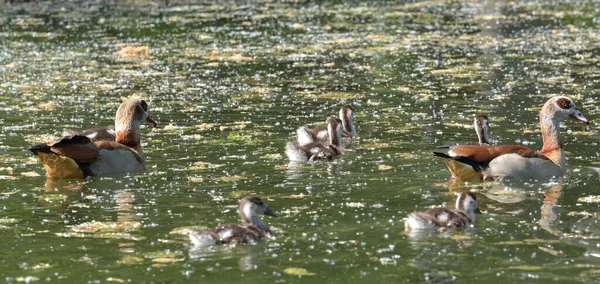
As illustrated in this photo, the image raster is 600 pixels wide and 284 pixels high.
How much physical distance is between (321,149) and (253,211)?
184 inches

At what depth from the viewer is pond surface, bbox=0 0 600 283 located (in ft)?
32.4

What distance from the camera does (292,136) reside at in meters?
16.4

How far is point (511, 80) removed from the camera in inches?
827

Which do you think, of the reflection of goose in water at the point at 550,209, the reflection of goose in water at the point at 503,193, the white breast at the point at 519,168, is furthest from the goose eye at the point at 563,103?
the reflection of goose in water at the point at 503,193

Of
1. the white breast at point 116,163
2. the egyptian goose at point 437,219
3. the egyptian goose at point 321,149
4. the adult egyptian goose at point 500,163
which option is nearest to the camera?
the egyptian goose at point 437,219

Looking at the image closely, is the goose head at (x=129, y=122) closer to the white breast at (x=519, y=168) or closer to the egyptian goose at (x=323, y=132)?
the egyptian goose at (x=323, y=132)

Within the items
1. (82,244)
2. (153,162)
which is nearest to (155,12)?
(153,162)

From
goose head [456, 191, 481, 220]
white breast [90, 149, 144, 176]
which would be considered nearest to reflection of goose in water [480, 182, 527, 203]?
goose head [456, 191, 481, 220]

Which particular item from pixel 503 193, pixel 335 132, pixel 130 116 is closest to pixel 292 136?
pixel 335 132

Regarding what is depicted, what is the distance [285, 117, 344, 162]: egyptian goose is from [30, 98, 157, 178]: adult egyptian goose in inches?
82.2

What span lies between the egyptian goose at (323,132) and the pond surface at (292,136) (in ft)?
0.96

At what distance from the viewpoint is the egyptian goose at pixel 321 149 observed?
14.9 m

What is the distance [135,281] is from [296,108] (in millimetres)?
9931

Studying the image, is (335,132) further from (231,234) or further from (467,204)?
(231,234)
